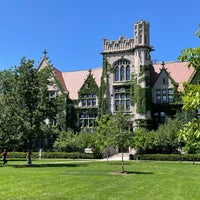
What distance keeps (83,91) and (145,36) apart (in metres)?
12.8

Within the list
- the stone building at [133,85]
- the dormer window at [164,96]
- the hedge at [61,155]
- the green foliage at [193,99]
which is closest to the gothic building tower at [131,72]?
the stone building at [133,85]

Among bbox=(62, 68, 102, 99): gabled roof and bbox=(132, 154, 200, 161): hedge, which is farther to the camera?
bbox=(62, 68, 102, 99): gabled roof

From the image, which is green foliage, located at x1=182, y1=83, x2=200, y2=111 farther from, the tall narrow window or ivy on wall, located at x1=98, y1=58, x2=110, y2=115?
ivy on wall, located at x1=98, y1=58, x2=110, y2=115

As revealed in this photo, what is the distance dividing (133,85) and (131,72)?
78.1 inches

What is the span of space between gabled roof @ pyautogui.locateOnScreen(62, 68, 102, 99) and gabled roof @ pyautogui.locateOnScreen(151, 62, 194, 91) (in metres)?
8.81

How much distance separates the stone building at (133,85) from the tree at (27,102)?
18356mm

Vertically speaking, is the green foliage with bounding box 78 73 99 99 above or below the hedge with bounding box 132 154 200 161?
above

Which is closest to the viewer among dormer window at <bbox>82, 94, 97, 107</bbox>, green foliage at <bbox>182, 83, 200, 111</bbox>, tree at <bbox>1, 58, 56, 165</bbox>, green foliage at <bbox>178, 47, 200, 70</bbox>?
green foliage at <bbox>182, 83, 200, 111</bbox>

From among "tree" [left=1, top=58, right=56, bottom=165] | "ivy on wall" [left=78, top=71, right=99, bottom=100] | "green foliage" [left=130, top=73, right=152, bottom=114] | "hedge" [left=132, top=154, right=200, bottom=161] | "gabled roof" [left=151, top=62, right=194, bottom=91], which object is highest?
Answer: "gabled roof" [left=151, top=62, right=194, bottom=91]

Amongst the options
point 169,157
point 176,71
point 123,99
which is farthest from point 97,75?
point 169,157

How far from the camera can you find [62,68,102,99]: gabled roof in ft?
178

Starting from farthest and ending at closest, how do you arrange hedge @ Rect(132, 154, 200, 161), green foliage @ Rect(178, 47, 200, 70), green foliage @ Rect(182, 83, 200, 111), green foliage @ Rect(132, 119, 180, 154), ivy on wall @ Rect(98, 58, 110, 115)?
ivy on wall @ Rect(98, 58, 110, 115) → green foliage @ Rect(132, 119, 180, 154) → hedge @ Rect(132, 154, 200, 161) → green foliage @ Rect(178, 47, 200, 70) → green foliage @ Rect(182, 83, 200, 111)

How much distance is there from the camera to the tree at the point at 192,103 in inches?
185

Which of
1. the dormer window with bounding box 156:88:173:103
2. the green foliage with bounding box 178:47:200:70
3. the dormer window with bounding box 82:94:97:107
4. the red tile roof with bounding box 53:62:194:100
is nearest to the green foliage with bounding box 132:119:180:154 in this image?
the dormer window with bounding box 156:88:173:103
